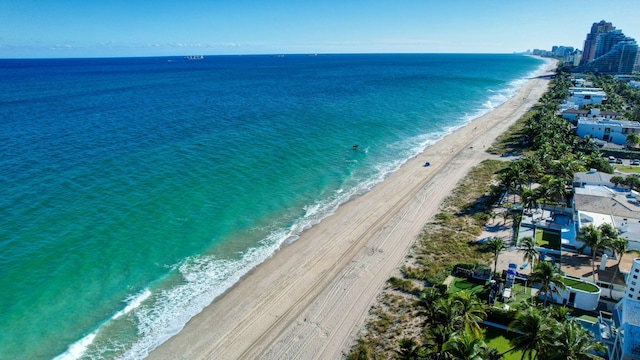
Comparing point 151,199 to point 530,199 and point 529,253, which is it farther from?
point 530,199

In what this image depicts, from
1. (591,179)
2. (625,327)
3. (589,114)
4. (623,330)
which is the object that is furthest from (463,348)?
(589,114)

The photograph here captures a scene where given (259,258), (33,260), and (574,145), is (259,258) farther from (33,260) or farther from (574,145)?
(574,145)

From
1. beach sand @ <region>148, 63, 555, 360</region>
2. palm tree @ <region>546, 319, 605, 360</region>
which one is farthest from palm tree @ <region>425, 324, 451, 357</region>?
beach sand @ <region>148, 63, 555, 360</region>

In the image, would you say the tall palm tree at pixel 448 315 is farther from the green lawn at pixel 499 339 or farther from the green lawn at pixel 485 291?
the green lawn at pixel 485 291

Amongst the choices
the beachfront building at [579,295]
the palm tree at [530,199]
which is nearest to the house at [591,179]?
the palm tree at [530,199]

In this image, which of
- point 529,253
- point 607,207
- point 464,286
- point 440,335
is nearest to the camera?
point 440,335

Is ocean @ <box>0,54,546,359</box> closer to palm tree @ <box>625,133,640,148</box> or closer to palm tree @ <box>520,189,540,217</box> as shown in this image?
palm tree @ <box>520,189,540,217</box>
